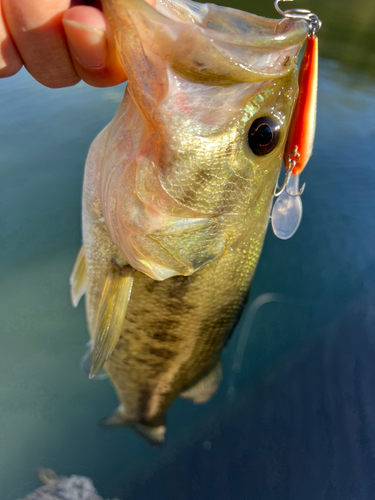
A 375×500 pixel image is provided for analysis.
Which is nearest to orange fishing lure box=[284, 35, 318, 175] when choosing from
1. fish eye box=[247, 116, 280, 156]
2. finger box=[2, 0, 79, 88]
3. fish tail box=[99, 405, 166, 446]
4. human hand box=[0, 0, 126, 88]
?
fish eye box=[247, 116, 280, 156]

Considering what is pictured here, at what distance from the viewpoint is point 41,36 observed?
0.72 m

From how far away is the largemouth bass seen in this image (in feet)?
2.38

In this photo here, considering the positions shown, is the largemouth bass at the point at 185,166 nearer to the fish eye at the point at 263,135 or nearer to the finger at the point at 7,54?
the fish eye at the point at 263,135

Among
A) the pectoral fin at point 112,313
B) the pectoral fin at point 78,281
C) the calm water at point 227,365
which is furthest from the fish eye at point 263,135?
the calm water at point 227,365

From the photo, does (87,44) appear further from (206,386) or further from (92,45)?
(206,386)

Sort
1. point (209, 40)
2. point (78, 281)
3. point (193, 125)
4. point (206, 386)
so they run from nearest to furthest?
point (209, 40), point (193, 125), point (78, 281), point (206, 386)

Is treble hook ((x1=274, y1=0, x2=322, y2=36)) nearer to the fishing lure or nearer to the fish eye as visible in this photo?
the fishing lure

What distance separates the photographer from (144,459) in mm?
2082

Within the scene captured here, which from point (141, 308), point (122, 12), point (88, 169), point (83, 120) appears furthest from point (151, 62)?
point (83, 120)

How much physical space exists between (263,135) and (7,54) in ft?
2.22

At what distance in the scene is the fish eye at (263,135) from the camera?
867mm

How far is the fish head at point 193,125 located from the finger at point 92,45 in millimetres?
29

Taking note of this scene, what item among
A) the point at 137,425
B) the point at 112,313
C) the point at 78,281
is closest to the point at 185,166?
the point at 112,313

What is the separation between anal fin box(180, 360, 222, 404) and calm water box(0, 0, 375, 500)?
44 centimetres
